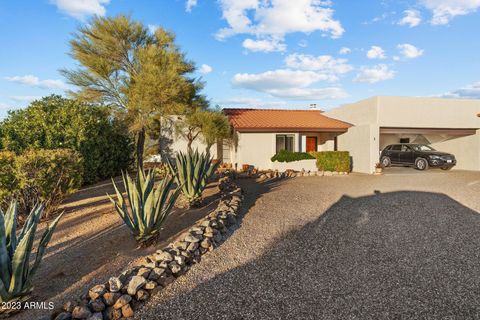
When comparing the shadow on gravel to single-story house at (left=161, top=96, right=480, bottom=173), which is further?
Answer: single-story house at (left=161, top=96, right=480, bottom=173)

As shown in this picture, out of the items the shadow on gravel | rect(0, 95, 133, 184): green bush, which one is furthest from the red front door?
the shadow on gravel

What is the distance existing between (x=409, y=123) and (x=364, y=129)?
267 cm

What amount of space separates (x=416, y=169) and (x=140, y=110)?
56.4ft

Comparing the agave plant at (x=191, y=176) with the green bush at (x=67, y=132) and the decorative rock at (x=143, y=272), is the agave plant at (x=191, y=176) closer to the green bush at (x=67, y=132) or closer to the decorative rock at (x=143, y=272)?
the decorative rock at (x=143, y=272)

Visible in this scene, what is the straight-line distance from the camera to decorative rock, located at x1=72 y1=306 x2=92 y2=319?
260 centimetres

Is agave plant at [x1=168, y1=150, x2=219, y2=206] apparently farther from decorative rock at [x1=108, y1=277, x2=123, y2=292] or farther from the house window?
the house window

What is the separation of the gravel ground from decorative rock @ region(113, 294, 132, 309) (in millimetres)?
194

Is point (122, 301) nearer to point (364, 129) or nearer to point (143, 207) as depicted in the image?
point (143, 207)

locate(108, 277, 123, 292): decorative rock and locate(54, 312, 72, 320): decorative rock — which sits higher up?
locate(108, 277, 123, 292): decorative rock

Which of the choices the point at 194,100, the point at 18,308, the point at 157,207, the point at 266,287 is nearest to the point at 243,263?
the point at 266,287

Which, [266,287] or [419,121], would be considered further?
[419,121]

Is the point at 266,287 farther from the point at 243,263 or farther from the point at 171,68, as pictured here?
the point at 171,68

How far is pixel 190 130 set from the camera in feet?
54.0

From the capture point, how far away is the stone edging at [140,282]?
107 inches
